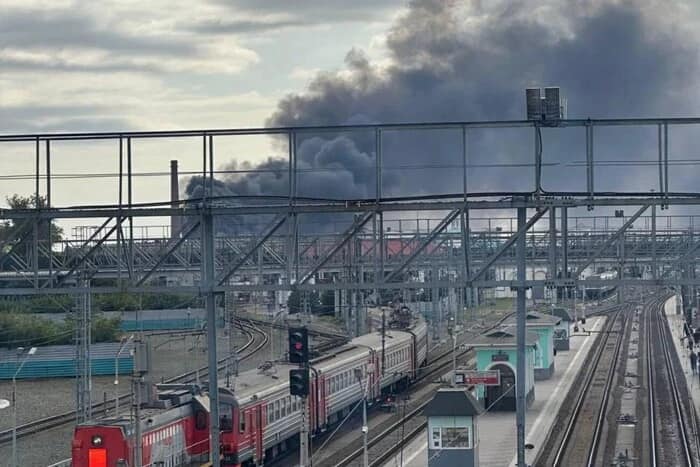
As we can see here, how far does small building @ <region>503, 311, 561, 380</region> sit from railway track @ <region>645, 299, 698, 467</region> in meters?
4.22

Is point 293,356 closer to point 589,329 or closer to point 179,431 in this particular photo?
point 179,431

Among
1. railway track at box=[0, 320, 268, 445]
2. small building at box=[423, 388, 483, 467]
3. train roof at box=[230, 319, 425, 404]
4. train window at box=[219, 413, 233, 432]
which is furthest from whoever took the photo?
railway track at box=[0, 320, 268, 445]

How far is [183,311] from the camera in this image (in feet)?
212

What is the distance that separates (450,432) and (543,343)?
79.2ft

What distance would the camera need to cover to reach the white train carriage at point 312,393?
27.8 meters

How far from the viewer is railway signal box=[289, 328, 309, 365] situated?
19.6m

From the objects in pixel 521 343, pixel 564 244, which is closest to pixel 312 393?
pixel 521 343

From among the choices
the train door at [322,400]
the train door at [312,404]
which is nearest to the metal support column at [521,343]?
the train door at [312,404]

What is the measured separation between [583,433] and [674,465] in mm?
6755

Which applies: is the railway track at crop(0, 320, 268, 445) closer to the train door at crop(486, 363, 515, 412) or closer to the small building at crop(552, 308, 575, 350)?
the train door at crop(486, 363, 515, 412)

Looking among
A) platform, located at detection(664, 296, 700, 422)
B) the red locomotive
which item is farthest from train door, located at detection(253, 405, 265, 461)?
platform, located at detection(664, 296, 700, 422)

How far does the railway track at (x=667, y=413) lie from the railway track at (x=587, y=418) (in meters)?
1.56

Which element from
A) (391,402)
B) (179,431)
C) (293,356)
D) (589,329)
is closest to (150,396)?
→ (179,431)

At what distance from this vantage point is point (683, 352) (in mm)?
65500
